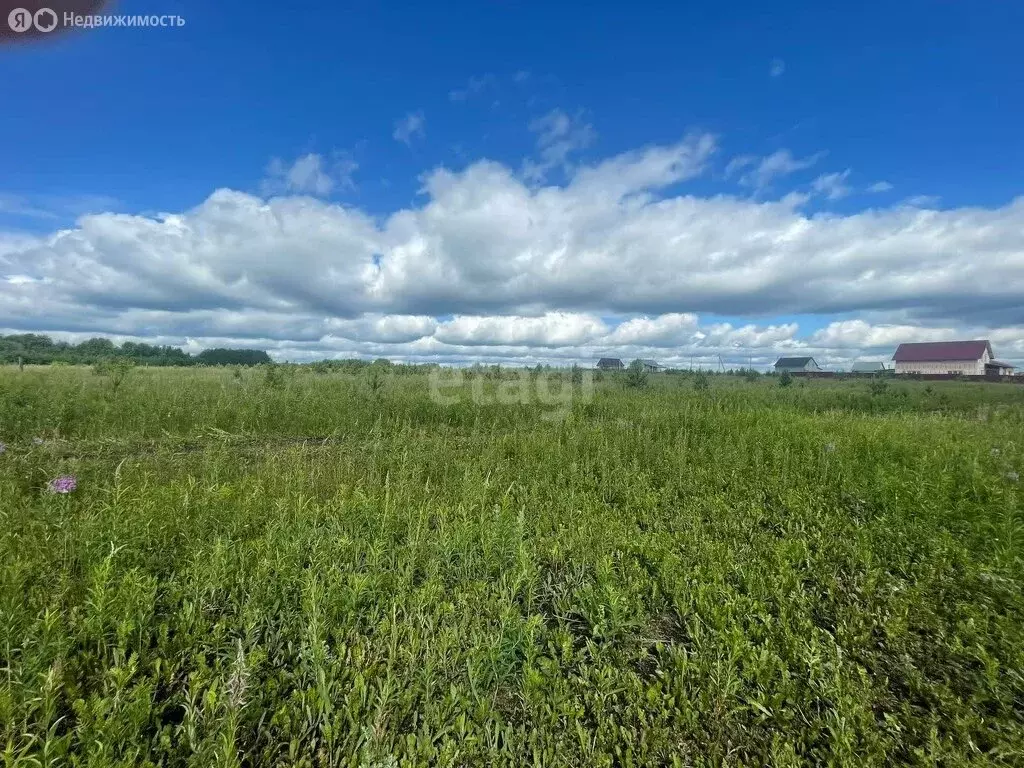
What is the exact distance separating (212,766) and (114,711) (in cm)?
48

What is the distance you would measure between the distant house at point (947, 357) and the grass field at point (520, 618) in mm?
47106

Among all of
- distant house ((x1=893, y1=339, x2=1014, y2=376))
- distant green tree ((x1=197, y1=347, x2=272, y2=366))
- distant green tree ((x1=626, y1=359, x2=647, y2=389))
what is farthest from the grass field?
distant house ((x1=893, y1=339, x2=1014, y2=376))

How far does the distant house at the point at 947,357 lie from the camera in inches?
1602

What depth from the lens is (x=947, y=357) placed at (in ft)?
142

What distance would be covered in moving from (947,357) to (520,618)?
57.5 metres

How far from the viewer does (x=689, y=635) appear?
8.07 feet

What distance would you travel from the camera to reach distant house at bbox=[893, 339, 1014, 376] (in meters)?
40.7

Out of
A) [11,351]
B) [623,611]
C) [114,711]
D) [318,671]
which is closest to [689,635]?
[623,611]

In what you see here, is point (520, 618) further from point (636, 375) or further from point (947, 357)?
point (947, 357)

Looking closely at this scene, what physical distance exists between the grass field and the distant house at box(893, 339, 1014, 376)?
155 feet

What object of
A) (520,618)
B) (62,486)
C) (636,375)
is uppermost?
(636,375)

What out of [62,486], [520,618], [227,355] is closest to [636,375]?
[520,618]

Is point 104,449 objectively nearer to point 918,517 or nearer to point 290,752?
point 290,752

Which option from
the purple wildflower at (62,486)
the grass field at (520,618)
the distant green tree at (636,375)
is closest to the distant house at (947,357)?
the distant green tree at (636,375)
